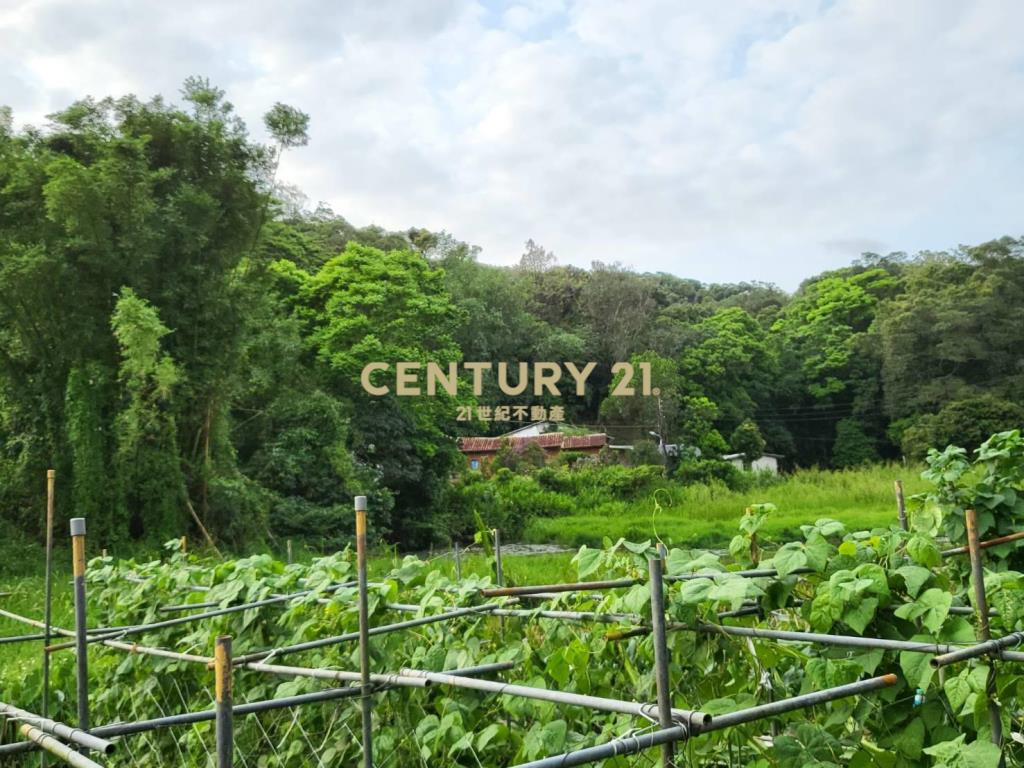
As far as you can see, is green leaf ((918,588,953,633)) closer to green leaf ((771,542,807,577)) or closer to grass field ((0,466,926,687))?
green leaf ((771,542,807,577))

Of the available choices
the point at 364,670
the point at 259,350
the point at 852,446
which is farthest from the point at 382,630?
the point at 852,446

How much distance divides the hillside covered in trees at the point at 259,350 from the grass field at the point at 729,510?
2055 mm

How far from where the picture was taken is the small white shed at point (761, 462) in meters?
19.9

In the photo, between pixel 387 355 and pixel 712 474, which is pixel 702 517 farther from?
pixel 387 355

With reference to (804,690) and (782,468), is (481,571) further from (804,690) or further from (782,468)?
(782,468)

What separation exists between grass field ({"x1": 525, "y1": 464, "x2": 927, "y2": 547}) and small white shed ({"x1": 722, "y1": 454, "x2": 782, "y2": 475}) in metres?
1.26

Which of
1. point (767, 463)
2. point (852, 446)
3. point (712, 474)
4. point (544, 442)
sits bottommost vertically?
point (767, 463)

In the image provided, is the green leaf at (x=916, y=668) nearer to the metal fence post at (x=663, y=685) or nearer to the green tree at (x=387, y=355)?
the metal fence post at (x=663, y=685)

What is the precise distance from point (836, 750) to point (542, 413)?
20.2 m

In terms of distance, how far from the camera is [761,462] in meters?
21.9

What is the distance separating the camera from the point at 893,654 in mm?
1308

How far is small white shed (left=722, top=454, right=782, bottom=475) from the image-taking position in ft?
65.4

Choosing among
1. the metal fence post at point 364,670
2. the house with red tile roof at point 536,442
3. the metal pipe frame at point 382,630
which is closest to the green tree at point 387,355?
the house with red tile roof at point 536,442

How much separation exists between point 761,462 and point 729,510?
6.44 meters
